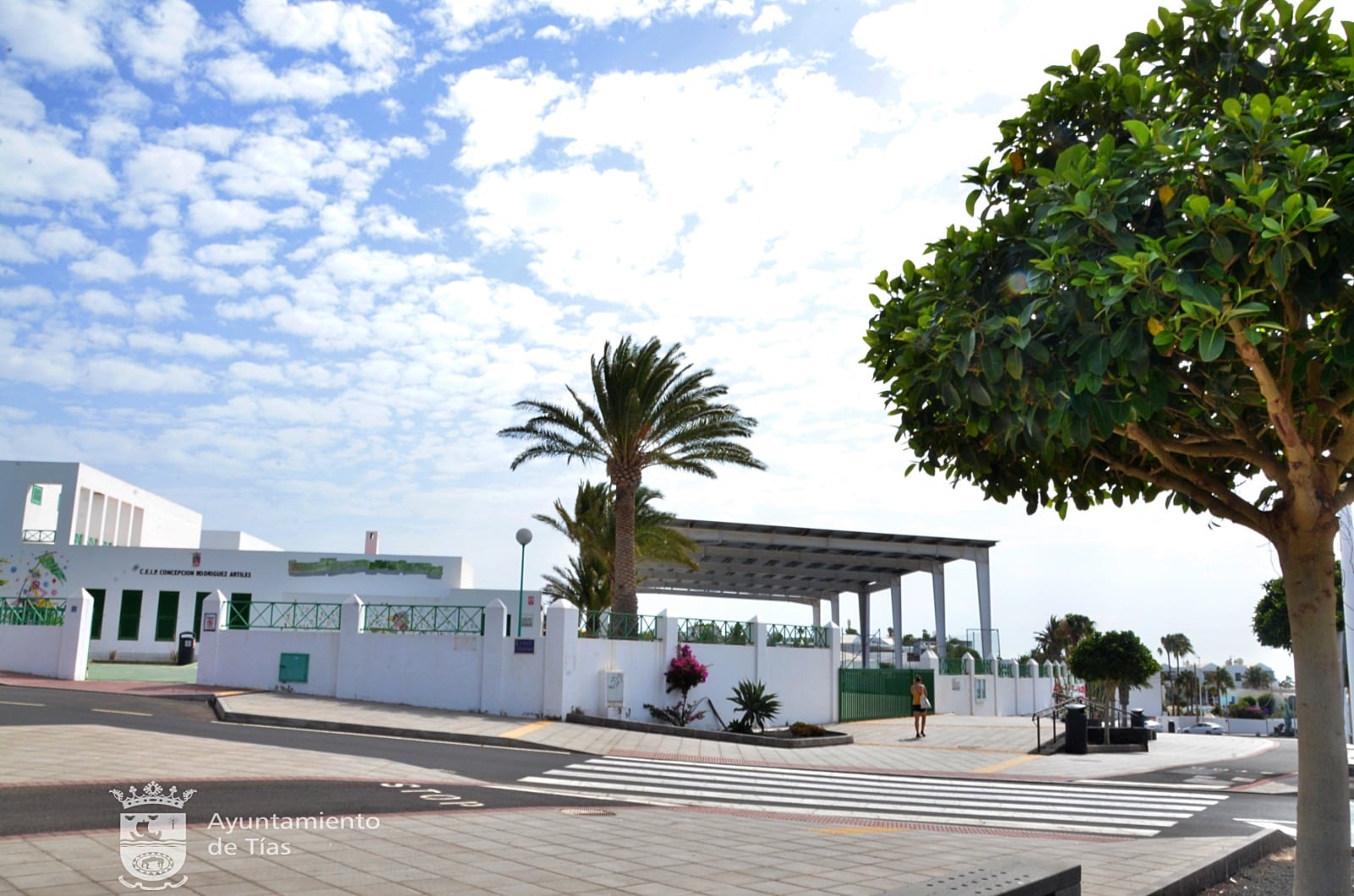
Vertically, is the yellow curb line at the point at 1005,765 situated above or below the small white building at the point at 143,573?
below

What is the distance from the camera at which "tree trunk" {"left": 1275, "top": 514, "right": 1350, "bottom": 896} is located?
276 inches

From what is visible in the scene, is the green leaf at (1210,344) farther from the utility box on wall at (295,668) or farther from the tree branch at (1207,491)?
the utility box on wall at (295,668)

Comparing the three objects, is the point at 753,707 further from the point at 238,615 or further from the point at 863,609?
the point at 863,609

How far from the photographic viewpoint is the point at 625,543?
94.6 feet

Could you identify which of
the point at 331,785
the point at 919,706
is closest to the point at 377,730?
the point at 331,785

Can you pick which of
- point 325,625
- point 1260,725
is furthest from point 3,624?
point 1260,725

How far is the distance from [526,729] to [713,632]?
9.01 metres

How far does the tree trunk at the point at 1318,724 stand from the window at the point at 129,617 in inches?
1739

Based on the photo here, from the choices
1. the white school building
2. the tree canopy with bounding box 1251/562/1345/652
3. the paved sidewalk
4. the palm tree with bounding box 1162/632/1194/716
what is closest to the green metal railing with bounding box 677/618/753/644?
the white school building

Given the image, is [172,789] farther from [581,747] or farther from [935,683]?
[935,683]

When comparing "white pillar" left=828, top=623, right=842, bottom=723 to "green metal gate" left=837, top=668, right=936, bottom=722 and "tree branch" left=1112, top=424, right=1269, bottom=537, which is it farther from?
"tree branch" left=1112, top=424, right=1269, bottom=537

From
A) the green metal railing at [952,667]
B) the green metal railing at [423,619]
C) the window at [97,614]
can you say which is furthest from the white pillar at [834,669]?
the window at [97,614]

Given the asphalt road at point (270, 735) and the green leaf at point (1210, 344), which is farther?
the asphalt road at point (270, 735)

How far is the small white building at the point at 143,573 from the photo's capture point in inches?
1661
